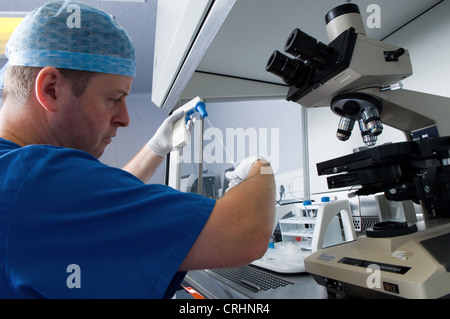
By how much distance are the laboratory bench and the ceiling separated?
3.69ft

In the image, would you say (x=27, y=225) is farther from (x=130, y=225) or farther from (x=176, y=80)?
(x=176, y=80)

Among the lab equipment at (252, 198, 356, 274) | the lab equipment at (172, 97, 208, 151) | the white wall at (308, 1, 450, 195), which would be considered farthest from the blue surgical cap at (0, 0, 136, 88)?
the white wall at (308, 1, 450, 195)

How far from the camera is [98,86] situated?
56 cm

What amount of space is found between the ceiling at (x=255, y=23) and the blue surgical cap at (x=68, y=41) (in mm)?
817

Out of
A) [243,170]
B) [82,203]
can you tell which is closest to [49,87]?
[82,203]

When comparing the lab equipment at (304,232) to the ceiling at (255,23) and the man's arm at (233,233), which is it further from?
the ceiling at (255,23)

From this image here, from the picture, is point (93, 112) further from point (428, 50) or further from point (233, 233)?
point (428, 50)

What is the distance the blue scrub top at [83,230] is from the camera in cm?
36

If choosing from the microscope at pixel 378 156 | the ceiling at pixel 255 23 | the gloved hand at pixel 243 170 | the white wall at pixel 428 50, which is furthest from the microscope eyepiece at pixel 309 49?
the white wall at pixel 428 50

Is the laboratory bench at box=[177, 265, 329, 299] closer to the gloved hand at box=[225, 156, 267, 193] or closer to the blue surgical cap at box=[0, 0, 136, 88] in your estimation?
the gloved hand at box=[225, 156, 267, 193]

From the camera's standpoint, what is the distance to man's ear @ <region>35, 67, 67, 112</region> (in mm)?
498

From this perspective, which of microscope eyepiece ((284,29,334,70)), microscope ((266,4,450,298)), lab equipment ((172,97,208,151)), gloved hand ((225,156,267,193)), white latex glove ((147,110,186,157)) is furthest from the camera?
white latex glove ((147,110,186,157))
